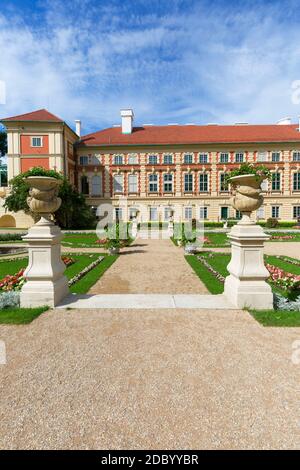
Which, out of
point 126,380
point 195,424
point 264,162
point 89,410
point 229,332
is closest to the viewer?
point 195,424

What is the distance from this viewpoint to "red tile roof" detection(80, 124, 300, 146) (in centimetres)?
3588

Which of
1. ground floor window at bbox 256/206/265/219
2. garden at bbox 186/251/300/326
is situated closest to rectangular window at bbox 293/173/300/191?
ground floor window at bbox 256/206/265/219

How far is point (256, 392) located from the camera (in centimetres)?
285

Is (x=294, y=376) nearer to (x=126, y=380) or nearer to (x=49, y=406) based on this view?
(x=126, y=380)

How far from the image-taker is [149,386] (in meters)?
2.94

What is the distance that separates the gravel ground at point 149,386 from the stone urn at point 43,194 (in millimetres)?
2258

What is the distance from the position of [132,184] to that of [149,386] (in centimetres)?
3546

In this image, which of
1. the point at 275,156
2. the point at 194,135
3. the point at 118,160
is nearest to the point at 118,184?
the point at 118,160

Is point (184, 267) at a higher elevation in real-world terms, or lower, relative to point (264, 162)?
lower

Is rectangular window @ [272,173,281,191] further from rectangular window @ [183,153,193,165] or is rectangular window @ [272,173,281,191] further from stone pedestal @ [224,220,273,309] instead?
stone pedestal @ [224,220,273,309]

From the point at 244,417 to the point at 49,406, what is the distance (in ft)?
6.12

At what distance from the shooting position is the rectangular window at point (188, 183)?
121ft
